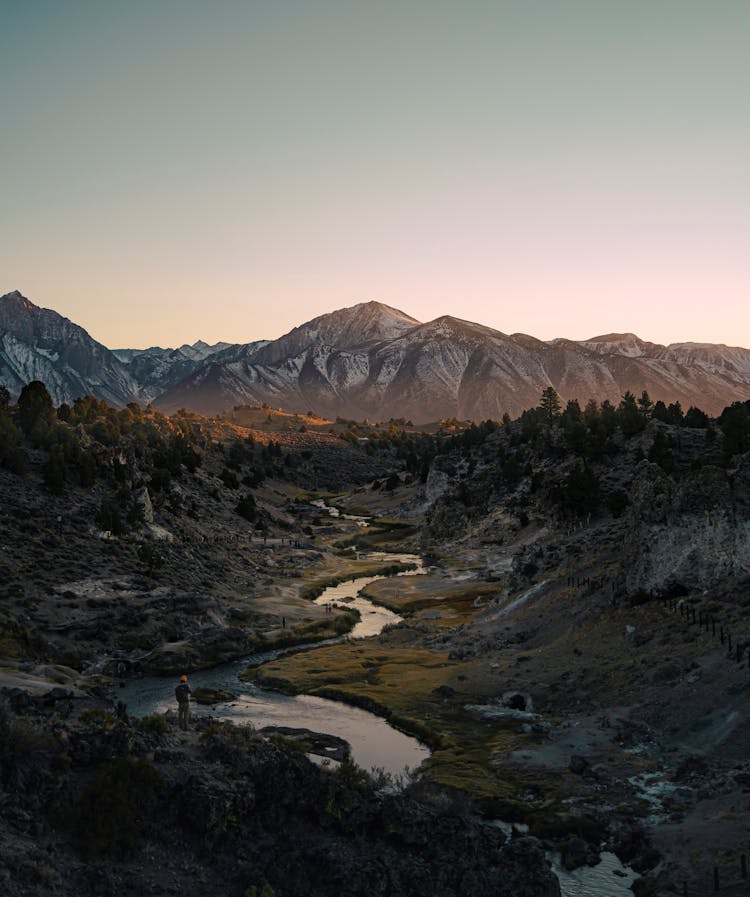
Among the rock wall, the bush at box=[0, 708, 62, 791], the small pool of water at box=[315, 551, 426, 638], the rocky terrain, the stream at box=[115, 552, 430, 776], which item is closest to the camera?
the bush at box=[0, 708, 62, 791]

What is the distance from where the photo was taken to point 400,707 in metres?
60.9

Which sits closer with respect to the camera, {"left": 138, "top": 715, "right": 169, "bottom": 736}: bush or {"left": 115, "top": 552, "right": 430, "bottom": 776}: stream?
{"left": 138, "top": 715, "right": 169, "bottom": 736}: bush

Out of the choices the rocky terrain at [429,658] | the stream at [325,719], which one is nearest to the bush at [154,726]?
the rocky terrain at [429,658]

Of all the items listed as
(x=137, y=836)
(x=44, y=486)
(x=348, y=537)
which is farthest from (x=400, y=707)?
(x=348, y=537)

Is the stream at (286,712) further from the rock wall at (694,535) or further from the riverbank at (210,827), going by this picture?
the rock wall at (694,535)

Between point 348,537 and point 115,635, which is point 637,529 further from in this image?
point 348,537

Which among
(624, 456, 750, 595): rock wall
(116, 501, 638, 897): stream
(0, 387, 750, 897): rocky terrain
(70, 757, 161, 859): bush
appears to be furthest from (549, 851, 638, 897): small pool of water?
(624, 456, 750, 595): rock wall

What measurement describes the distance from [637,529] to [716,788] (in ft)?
105

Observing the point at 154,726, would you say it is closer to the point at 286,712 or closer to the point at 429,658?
the point at 286,712

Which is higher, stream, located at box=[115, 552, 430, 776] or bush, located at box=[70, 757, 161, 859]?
bush, located at box=[70, 757, 161, 859]

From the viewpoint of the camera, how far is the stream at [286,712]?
52750mm

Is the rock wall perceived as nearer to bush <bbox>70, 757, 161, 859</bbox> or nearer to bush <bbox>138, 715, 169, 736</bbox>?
bush <bbox>138, 715, 169, 736</bbox>

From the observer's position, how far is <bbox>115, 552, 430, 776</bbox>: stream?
5275cm

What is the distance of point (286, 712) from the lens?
6128cm
